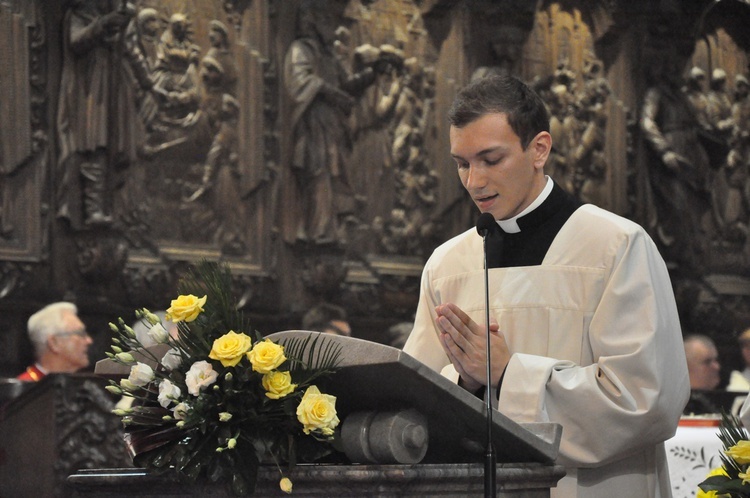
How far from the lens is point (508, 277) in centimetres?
383

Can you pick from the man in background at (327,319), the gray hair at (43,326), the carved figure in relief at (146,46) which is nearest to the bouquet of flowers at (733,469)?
the gray hair at (43,326)

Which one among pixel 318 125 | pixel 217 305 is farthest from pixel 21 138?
pixel 217 305

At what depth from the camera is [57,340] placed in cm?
820

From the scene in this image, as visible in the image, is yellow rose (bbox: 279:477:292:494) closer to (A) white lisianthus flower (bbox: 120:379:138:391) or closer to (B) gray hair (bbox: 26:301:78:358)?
(A) white lisianthus flower (bbox: 120:379:138:391)

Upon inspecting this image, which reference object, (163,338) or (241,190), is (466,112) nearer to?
(163,338)

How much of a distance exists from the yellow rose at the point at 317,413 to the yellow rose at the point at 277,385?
1.6 inches

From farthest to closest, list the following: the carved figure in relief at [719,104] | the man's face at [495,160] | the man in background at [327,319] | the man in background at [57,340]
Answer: the carved figure in relief at [719,104] → the man in background at [327,319] → the man in background at [57,340] → the man's face at [495,160]

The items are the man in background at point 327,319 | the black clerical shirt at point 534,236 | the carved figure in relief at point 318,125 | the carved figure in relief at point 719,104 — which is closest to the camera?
the black clerical shirt at point 534,236

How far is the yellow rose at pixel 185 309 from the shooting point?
2562 millimetres

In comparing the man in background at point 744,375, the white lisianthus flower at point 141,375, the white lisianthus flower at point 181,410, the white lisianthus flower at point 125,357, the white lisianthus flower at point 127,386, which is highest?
the white lisianthus flower at point 125,357

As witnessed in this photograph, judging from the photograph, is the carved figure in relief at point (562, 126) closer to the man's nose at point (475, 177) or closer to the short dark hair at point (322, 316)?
the short dark hair at point (322, 316)

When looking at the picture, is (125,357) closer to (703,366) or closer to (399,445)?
(399,445)

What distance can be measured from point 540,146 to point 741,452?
1.11 meters

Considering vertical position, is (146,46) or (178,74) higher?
(146,46)
